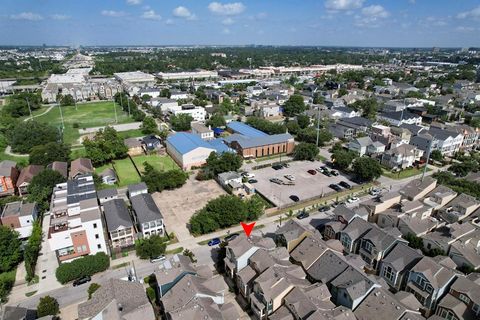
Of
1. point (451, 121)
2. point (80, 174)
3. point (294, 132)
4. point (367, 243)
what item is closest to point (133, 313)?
point (367, 243)

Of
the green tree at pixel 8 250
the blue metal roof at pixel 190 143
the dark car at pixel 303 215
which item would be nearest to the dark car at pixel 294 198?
the dark car at pixel 303 215

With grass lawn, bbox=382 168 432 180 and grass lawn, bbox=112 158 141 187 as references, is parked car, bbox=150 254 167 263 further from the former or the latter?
grass lawn, bbox=382 168 432 180

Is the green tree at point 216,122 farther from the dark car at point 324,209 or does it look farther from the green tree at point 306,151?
the dark car at point 324,209

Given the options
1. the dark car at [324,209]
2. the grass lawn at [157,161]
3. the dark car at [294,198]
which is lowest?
the dark car at [324,209]

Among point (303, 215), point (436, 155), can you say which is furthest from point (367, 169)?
point (436, 155)

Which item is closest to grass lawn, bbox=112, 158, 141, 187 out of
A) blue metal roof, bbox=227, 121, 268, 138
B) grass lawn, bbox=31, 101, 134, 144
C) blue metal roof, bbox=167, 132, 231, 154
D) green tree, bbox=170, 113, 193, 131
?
blue metal roof, bbox=167, 132, 231, 154

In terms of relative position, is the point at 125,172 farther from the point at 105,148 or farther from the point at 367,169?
the point at 367,169
